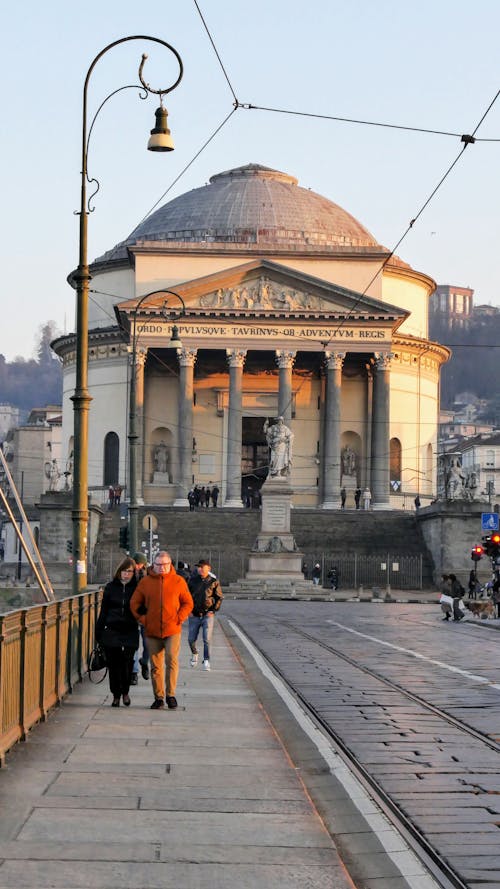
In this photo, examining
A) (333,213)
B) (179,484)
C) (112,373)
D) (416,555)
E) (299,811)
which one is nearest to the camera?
(299,811)

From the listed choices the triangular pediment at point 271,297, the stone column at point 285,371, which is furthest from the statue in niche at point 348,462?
the triangular pediment at point 271,297

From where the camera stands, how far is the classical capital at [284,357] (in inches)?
3219

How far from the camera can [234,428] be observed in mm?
81125

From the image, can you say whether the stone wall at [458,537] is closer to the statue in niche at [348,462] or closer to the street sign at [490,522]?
the street sign at [490,522]

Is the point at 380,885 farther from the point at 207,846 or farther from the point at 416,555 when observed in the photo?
the point at 416,555

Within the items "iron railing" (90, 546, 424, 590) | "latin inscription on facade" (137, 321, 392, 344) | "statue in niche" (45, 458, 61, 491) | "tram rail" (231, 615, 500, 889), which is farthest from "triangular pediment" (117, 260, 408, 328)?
"tram rail" (231, 615, 500, 889)

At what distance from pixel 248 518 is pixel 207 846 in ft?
214

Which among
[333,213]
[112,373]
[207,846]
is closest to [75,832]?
[207,846]

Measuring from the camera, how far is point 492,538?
45406 millimetres

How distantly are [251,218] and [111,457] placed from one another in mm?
17023

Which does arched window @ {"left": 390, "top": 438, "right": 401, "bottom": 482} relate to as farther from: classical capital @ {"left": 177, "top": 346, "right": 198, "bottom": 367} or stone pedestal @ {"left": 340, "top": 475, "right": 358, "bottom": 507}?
classical capital @ {"left": 177, "top": 346, "right": 198, "bottom": 367}

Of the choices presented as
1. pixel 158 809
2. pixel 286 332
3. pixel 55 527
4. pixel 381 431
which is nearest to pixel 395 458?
pixel 381 431

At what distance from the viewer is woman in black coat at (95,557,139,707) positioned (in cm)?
1783

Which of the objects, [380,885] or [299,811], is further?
[299,811]
